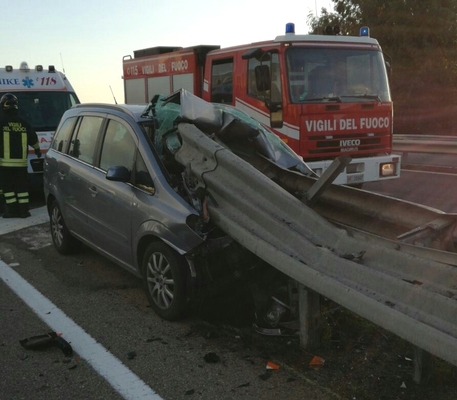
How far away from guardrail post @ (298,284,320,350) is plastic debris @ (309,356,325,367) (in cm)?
12

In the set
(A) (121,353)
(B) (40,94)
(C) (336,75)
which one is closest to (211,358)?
(A) (121,353)

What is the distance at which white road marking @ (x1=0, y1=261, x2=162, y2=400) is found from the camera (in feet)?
12.0

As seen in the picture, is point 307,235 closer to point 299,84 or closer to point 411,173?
point 299,84

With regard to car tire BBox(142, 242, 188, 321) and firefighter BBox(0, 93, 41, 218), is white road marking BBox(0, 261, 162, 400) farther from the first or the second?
firefighter BBox(0, 93, 41, 218)

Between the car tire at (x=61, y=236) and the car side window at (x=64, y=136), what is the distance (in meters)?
0.66

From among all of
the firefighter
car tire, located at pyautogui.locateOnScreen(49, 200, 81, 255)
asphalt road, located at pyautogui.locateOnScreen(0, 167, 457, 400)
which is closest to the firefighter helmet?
the firefighter

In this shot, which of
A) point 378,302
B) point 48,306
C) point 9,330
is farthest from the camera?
point 48,306

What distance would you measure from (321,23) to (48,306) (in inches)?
1114

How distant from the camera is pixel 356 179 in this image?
30.0 ft

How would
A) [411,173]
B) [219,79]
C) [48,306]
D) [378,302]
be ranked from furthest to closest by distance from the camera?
[411,173] < [219,79] < [48,306] < [378,302]

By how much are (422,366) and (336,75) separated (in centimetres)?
608

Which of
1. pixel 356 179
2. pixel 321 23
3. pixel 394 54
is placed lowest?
pixel 356 179

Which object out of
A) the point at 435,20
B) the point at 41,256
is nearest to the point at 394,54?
the point at 435,20

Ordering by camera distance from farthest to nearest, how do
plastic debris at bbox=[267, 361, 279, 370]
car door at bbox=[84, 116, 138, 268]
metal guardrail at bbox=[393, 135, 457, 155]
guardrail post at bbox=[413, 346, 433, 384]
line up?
metal guardrail at bbox=[393, 135, 457, 155] → car door at bbox=[84, 116, 138, 268] → plastic debris at bbox=[267, 361, 279, 370] → guardrail post at bbox=[413, 346, 433, 384]
